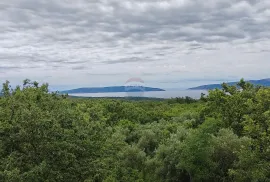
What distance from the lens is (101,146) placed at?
2680 cm

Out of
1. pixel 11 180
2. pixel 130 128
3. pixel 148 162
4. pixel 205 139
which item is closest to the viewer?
pixel 11 180

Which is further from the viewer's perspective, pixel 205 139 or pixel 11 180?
pixel 205 139

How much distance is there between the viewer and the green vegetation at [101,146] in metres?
21.2

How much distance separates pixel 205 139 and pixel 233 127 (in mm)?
12661

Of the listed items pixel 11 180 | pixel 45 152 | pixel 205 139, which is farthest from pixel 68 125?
pixel 205 139

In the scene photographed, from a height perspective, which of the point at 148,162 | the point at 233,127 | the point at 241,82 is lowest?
the point at 148,162

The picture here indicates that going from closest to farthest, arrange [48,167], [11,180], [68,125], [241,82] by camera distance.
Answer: [11,180] < [48,167] < [68,125] < [241,82]

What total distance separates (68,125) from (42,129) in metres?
4.35

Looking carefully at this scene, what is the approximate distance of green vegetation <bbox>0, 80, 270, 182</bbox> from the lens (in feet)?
69.7

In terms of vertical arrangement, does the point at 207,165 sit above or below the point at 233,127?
below

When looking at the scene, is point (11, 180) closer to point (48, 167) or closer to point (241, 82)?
point (48, 167)

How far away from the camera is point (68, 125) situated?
84.2 ft

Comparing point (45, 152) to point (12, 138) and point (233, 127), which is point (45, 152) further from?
point (233, 127)

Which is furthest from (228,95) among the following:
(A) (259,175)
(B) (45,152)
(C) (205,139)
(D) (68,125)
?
(B) (45,152)
